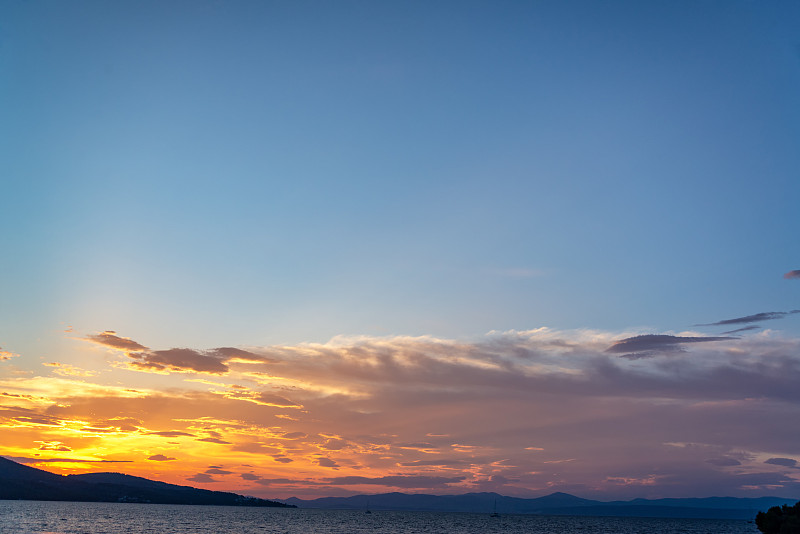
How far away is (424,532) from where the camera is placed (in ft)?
604

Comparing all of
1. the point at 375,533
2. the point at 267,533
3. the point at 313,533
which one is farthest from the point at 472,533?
the point at 267,533

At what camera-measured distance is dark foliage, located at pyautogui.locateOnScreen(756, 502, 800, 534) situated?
70137 millimetres

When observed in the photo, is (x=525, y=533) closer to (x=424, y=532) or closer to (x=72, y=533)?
(x=424, y=532)

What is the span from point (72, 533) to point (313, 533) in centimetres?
6273

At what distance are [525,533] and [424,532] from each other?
38606 mm

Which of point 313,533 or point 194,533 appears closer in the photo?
point 194,533

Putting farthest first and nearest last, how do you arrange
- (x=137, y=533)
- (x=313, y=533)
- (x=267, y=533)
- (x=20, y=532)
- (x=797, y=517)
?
1. (x=313, y=533)
2. (x=267, y=533)
3. (x=137, y=533)
4. (x=20, y=532)
5. (x=797, y=517)

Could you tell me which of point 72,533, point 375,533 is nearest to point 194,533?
point 72,533

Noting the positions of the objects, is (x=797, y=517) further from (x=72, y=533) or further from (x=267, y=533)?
(x=72, y=533)

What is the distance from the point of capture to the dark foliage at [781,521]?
70.1 m

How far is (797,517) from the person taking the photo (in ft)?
239

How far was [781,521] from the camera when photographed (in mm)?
78750

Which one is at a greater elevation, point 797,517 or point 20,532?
point 797,517

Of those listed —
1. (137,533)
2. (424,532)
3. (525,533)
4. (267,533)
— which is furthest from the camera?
(525,533)
